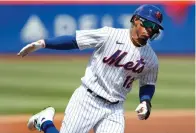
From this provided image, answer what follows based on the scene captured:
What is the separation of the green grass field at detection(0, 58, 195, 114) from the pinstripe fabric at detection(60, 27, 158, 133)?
156 inches

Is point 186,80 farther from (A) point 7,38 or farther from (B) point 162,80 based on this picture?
(A) point 7,38

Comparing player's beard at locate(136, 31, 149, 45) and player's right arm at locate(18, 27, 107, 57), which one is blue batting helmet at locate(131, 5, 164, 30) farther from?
player's right arm at locate(18, 27, 107, 57)

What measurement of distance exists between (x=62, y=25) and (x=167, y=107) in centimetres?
320

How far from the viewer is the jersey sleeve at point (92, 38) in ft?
15.1

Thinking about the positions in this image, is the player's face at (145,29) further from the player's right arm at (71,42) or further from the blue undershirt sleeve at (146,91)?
the blue undershirt sleeve at (146,91)

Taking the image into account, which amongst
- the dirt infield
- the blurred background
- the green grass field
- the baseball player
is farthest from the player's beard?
the blurred background

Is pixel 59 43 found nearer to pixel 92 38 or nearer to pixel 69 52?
pixel 92 38

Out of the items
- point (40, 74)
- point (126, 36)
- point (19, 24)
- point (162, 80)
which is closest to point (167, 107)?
point (162, 80)

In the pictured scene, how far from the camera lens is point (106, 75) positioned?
4.64 meters

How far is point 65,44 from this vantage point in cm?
457

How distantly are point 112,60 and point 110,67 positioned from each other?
0.06 metres

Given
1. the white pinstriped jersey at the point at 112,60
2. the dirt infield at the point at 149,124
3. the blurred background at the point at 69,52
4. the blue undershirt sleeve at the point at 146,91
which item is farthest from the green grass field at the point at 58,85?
the white pinstriped jersey at the point at 112,60

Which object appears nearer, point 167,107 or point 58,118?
point 58,118

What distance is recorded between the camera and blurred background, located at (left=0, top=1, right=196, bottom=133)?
33.8ft
